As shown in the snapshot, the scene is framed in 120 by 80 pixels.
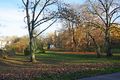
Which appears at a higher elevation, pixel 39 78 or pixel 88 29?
pixel 88 29

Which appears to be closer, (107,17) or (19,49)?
(107,17)

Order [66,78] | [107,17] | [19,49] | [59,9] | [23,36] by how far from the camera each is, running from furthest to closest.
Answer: [23,36] < [19,49] < [107,17] < [59,9] < [66,78]

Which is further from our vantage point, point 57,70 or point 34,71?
point 34,71

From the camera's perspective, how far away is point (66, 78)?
552 inches

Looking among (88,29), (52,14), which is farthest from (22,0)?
(88,29)

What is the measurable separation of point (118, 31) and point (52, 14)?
22.2m

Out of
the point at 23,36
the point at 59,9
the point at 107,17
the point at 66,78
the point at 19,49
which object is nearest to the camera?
the point at 66,78

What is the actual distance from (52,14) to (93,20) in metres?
19.2

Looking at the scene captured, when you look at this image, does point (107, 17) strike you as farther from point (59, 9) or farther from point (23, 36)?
point (23, 36)

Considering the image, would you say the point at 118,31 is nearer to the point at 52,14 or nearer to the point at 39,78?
the point at 52,14

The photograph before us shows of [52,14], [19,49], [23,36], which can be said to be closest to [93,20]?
[52,14]

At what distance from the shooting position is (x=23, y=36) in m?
86.1

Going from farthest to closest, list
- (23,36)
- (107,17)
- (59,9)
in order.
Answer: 1. (23,36)
2. (107,17)
3. (59,9)

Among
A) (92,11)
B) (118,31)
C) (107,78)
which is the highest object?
(92,11)
